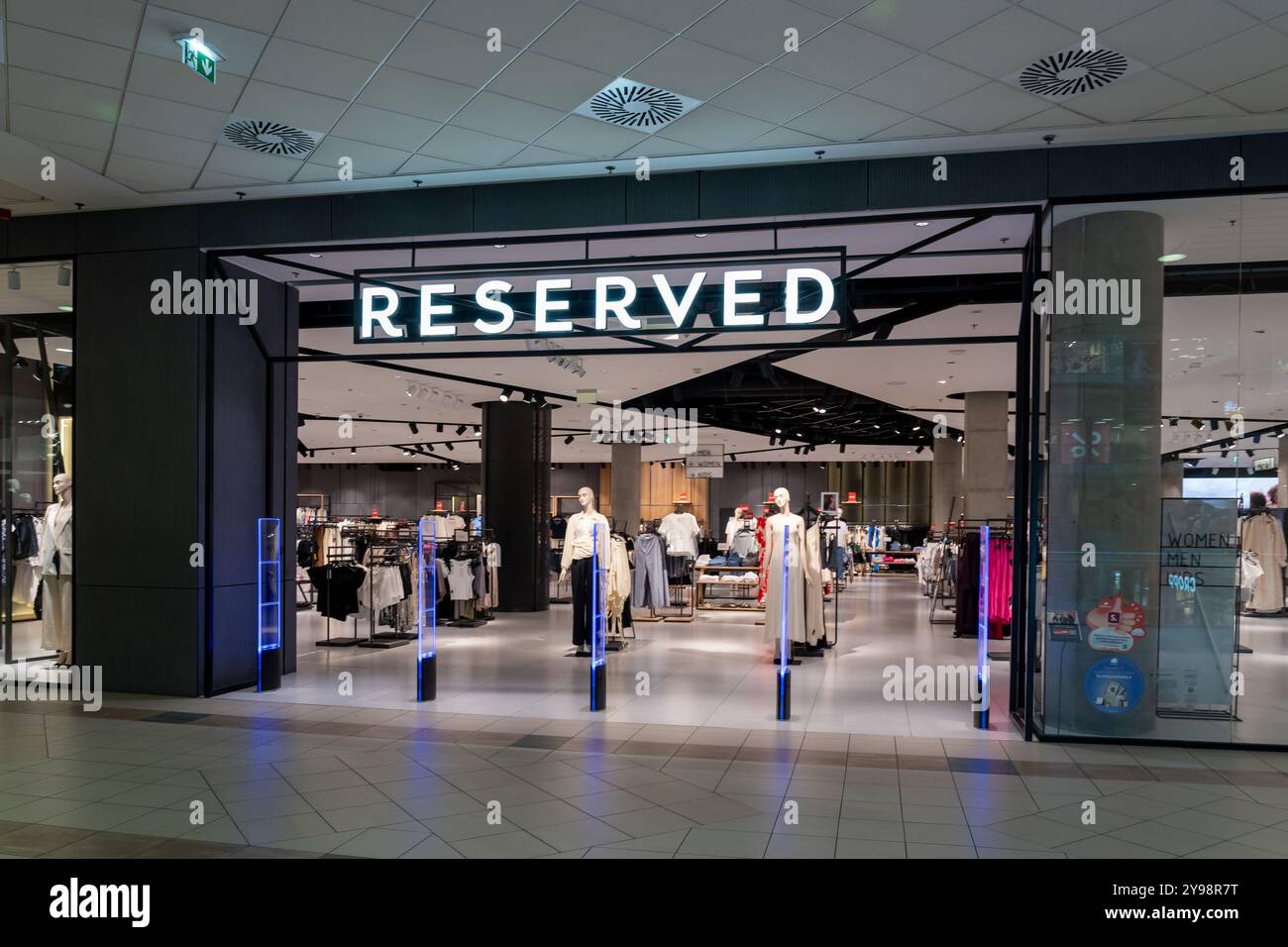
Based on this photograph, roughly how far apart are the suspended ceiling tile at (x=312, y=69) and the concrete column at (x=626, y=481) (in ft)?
51.0

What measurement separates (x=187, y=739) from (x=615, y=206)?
15.5ft

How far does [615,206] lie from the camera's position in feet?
22.5

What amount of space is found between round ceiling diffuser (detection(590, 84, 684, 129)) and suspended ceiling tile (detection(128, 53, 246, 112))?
208cm

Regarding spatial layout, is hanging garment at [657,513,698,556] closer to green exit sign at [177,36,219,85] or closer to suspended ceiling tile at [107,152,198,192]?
suspended ceiling tile at [107,152,198,192]

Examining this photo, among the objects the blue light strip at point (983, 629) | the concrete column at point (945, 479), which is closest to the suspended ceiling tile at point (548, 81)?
the blue light strip at point (983, 629)

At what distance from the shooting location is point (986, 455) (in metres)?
14.7

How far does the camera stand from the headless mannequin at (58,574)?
8.31 meters

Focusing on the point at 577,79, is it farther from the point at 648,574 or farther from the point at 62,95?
the point at 648,574

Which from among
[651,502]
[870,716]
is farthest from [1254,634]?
[651,502]

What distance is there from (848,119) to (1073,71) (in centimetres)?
129

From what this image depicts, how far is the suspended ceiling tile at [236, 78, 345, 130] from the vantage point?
5391 millimetres

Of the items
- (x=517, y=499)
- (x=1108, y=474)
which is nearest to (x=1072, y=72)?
(x=1108, y=474)
